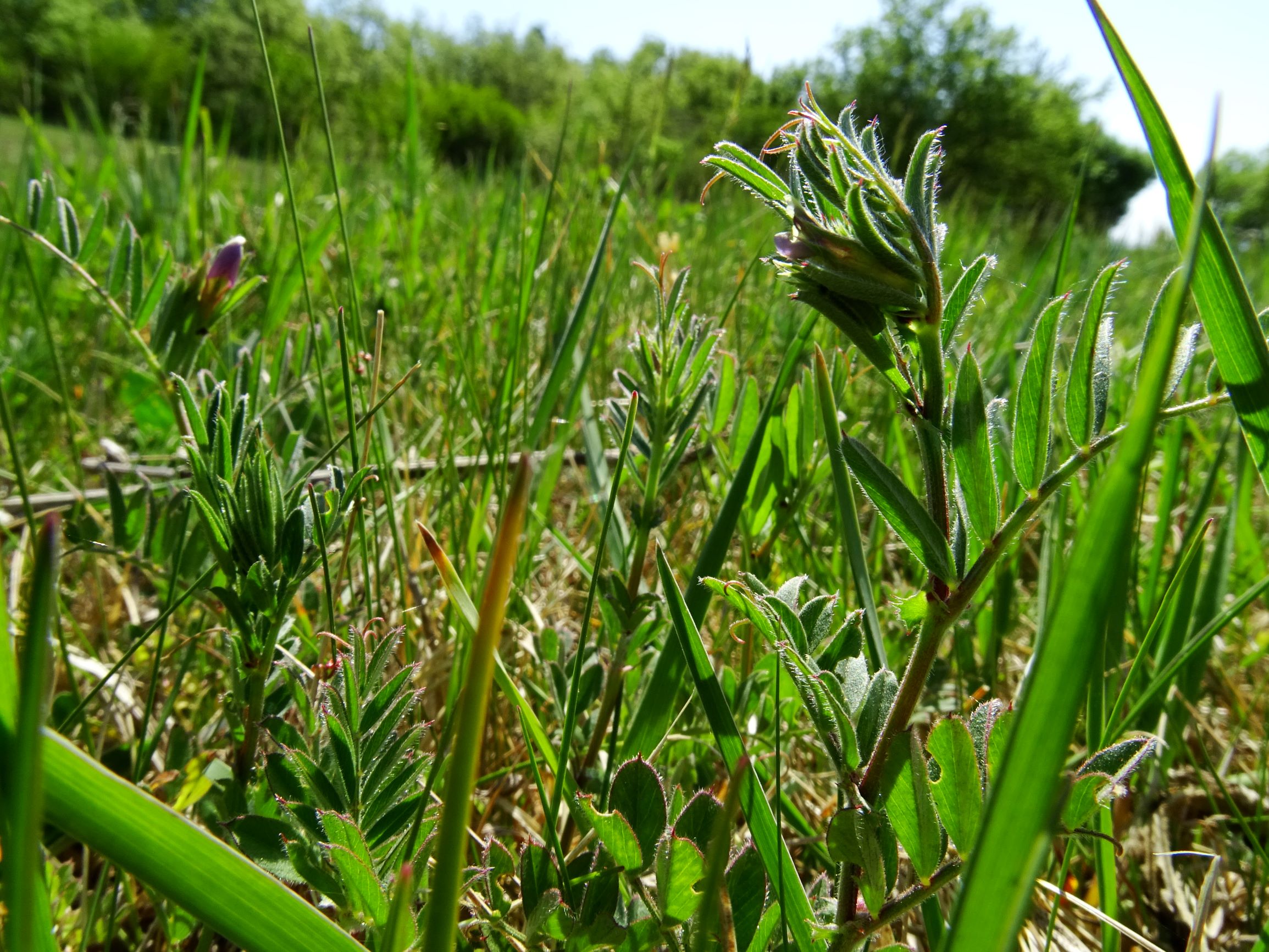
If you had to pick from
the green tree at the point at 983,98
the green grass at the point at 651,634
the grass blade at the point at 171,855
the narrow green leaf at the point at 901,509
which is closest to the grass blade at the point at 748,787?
the green grass at the point at 651,634

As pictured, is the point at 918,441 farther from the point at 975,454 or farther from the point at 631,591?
the point at 631,591

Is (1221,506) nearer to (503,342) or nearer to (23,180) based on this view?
(503,342)

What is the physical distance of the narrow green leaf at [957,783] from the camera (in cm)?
40

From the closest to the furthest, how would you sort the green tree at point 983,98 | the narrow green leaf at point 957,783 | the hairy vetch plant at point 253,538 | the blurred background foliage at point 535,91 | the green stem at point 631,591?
1. the narrow green leaf at point 957,783
2. the hairy vetch plant at point 253,538
3. the green stem at point 631,591
4. the blurred background foliage at point 535,91
5. the green tree at point 983,98

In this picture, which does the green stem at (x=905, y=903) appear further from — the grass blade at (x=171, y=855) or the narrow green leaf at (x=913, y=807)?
the grass blade at (x=171, y=855)

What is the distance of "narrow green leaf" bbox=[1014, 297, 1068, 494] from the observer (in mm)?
448

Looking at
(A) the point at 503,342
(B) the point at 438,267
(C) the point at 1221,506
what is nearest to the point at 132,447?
(A) the point at 503,342

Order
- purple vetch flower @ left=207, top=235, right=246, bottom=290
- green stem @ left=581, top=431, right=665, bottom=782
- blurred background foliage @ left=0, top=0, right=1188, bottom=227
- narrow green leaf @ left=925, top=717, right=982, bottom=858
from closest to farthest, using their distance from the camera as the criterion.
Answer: narrow green leaf @ left=925, top=717, right=982, bottom=858 < green stem @ left=581, top=431, right=665, bottom=782 < purple vetch flower @ left=207, top=235, right=246, bottom=290 < blurred background foliage @ left=0, top=0, right=1188, bottom=227

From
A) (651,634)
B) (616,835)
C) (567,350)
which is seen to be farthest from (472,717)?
(567,350)

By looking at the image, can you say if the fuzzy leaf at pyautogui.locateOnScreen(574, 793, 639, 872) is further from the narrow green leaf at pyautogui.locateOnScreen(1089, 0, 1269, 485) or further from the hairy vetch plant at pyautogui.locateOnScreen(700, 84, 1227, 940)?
the narrow green leaf at pyautogui.locateOnScreen(1089, 0, 1269, 485)

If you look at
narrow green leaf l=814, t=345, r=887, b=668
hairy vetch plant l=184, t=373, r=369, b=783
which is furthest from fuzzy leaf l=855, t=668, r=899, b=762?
hairy vetch plant l=184, t=373, r=369, b=783

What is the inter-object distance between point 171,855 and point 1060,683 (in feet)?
1.04

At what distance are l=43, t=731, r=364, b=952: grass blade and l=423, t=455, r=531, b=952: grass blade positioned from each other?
77 millimetres

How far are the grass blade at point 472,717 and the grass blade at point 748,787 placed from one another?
194 mm
